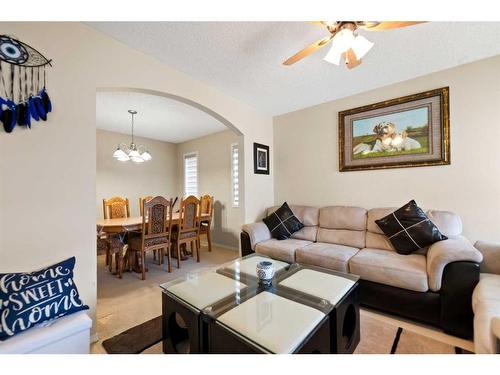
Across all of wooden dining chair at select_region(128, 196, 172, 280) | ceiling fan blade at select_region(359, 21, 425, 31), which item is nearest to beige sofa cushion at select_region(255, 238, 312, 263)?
wooden dining chair at select_region(128, 196, 172, 280)

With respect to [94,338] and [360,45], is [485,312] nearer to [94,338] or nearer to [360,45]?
[360,45]

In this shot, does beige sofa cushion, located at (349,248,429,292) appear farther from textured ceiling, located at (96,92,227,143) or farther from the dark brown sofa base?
textured ceiling, located at (96,92,227,143)

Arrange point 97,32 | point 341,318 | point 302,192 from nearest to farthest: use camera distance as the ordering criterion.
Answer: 1. point 341,318
2. point 97,32
3. point 302,192

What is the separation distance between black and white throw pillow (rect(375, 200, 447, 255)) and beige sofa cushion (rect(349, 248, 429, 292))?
11 centimetres

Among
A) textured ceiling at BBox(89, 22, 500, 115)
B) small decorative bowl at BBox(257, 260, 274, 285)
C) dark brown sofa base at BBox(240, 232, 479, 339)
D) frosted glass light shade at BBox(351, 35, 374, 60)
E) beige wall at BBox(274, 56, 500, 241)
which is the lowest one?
dark brown sofa base at BBox(240, 232, 479, 339)

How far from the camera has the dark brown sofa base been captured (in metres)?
1.53

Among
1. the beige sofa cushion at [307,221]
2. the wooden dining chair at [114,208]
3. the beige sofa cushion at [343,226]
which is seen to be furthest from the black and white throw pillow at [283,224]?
the wooden dining chair at [114,208]

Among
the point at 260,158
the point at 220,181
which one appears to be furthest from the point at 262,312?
the point at 220,181

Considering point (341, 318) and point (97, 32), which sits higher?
point (97, 32)

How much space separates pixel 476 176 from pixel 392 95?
1.27m

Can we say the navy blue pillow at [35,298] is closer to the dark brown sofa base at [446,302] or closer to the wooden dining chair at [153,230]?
the wooden dining chair at [153,230]

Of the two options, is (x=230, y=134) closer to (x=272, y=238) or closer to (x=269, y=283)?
(x=272, y=238)

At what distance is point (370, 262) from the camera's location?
6.36 ft
